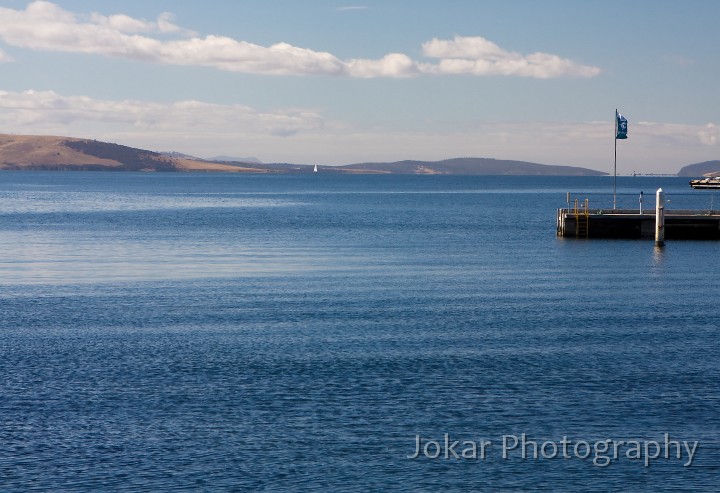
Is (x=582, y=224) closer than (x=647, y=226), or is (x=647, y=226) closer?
(x=647, y=226)

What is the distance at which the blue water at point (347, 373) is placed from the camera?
823 inches

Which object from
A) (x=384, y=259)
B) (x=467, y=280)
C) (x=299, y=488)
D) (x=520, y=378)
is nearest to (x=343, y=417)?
(x=299, y=488)

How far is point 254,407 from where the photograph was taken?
25.0 metres

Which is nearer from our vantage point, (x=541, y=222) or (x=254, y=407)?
(x=254, y=407)

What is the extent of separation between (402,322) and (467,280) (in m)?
14.6

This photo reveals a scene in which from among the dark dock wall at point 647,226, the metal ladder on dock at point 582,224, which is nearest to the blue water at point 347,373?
the dark dock wall at point 647,226

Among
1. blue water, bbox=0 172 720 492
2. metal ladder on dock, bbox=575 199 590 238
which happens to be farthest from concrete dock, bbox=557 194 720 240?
blue water, bbox=0 172 720 492

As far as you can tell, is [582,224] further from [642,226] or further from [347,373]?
[347,373]

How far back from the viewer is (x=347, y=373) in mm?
28469

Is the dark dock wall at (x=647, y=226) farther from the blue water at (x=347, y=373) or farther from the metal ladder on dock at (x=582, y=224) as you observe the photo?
the blue water at (x=347, y=373)

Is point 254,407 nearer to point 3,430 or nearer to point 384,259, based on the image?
point 3,430

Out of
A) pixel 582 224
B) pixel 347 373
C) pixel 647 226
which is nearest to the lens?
pixel 347 373

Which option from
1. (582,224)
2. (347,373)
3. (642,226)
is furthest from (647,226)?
(347,373)

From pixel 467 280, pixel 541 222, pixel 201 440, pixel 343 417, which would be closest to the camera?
pixel 201 440
